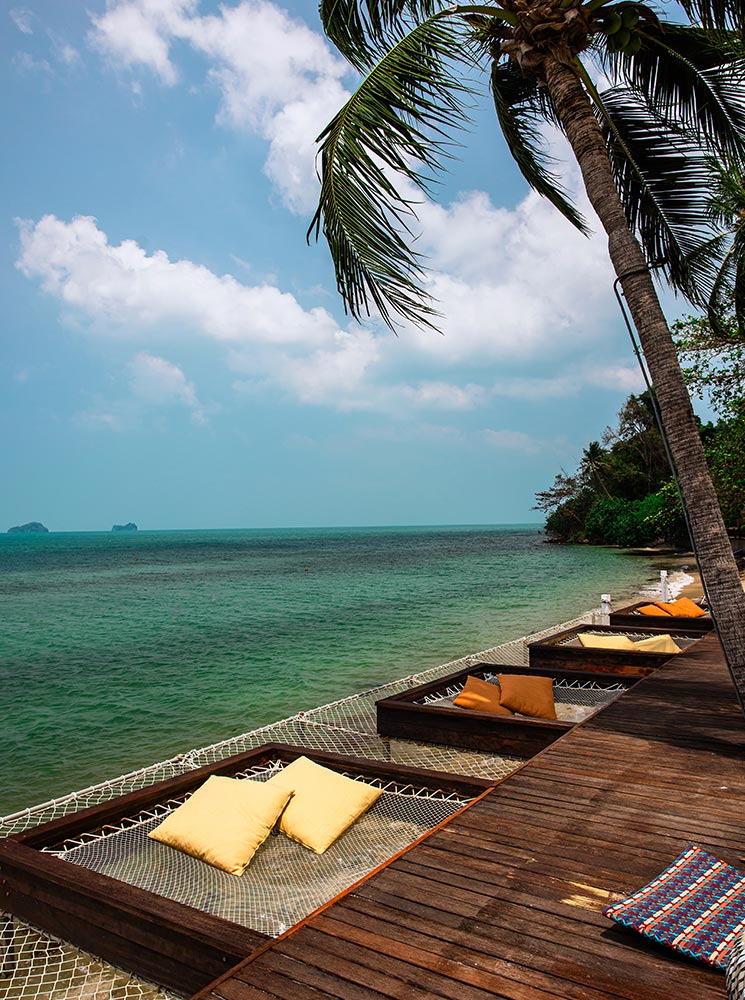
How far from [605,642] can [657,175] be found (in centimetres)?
456

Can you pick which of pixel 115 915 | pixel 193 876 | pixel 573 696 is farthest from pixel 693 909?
pixel 573 696

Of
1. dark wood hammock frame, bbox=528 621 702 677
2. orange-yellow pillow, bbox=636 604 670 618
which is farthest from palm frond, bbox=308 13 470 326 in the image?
orange-yellow pillow, bbox=636 604 670 618

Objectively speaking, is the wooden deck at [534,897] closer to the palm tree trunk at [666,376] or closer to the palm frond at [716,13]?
the palm tree trunk at [666,376]

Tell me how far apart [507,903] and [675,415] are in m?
2.58

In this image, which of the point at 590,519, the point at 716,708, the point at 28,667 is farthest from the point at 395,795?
the point at 590,519

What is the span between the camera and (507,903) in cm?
203

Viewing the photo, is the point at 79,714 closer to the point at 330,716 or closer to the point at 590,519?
the point at 330,716

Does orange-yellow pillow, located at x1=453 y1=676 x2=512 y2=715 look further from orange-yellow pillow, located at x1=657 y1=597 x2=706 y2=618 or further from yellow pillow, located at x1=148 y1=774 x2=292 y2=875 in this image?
orange-yellow pillow, located at x1=657 y1=597 x2=706 y2=618

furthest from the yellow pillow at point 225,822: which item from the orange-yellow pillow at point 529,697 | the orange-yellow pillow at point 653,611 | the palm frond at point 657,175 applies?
the orange-yellow pillow at point 653,611

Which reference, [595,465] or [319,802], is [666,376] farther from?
[595,465]

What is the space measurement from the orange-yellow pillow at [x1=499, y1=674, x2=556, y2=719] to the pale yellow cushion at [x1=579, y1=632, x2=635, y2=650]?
1.76 meters

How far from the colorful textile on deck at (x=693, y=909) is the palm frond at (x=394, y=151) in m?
2.71

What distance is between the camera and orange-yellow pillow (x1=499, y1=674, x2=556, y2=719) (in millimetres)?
5391

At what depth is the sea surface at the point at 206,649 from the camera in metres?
7.98
